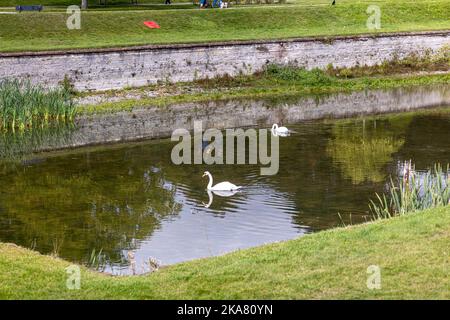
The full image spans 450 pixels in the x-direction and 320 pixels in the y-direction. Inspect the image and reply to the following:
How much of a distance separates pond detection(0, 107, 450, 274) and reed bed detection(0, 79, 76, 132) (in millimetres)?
3877

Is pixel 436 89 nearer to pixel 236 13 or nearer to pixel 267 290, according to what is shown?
pixel 236 13

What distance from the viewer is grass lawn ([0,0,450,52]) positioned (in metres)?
49.6

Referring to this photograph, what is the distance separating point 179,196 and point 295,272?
37.5 ft

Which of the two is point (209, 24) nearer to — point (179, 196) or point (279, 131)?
point (279, 131)

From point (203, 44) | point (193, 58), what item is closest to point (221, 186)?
point (193, 58)

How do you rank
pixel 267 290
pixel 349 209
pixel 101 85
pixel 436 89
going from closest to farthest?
pixel 267 290 → pixel 349 209 → pixel 101 85 → pixel 436 89

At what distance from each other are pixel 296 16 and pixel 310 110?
57.2 ft

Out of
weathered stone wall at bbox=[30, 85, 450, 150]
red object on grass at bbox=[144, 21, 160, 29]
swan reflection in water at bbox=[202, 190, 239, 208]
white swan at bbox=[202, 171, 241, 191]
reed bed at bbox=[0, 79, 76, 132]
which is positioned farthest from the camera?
red object on grass at bbox=[144, 21, 160, 29]

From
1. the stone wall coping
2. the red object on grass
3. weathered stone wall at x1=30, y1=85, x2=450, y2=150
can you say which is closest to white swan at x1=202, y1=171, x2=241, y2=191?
weathered stone wall at x1=30, y1=85, x2=450, y2=150

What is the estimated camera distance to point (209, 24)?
182ft

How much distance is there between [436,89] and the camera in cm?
5019

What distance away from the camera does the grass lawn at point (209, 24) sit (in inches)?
1954

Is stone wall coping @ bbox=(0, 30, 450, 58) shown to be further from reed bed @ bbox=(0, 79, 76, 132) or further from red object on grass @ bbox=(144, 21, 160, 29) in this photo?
red object on grass @ bbox=(144, 21, 160, 29)
